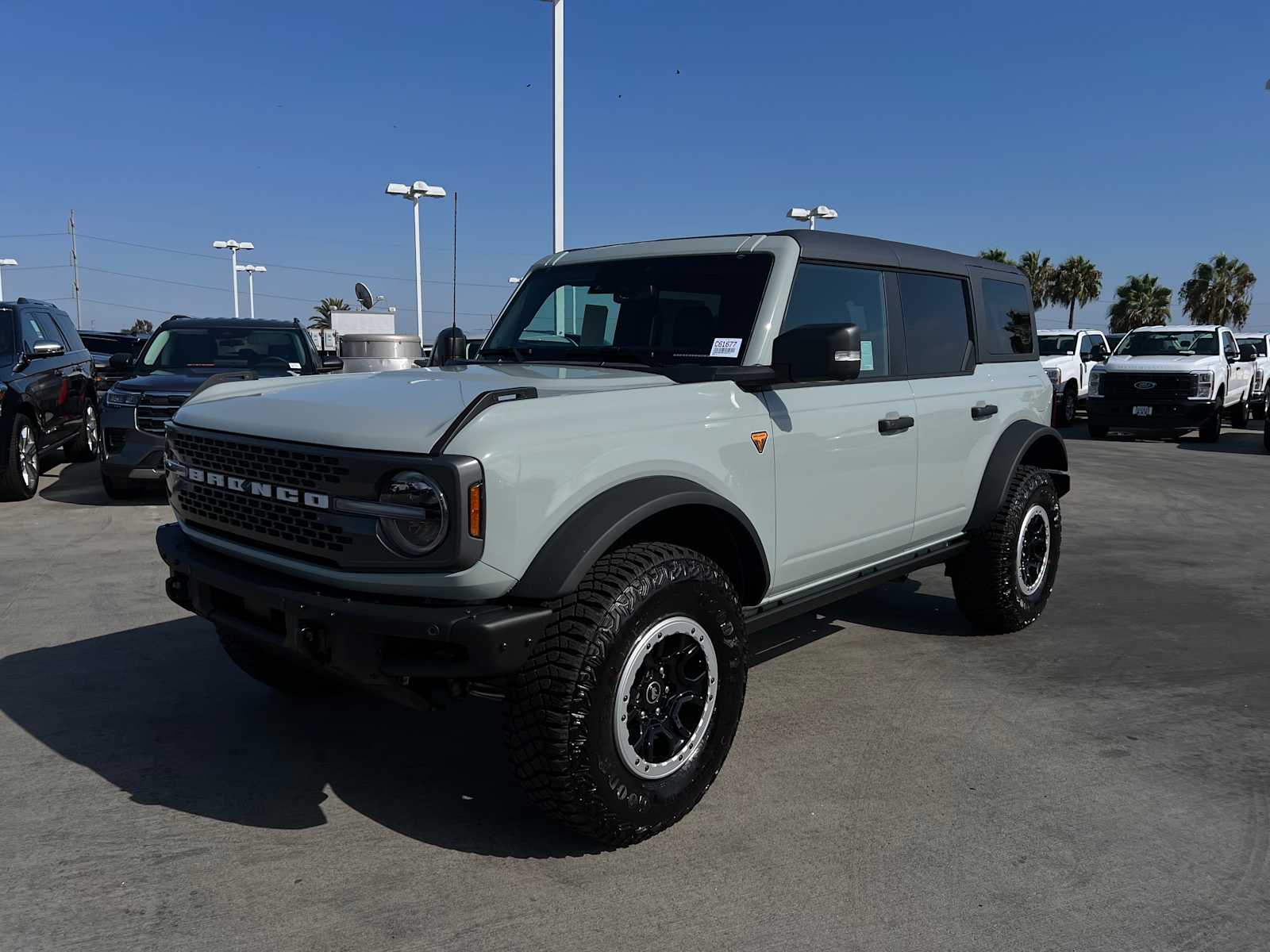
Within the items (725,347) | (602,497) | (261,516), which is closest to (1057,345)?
(725,347)

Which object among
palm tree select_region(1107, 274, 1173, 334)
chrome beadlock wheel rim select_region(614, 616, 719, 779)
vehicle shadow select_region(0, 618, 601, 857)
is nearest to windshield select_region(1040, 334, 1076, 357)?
vehicle shadow select_region(0, 618, 601, 857)

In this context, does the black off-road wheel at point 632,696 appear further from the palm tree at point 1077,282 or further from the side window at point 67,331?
the palm tree at point 1077,282

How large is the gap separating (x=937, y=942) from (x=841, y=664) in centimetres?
241

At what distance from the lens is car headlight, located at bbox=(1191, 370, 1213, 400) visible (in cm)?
1712

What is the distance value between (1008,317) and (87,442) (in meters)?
11.2

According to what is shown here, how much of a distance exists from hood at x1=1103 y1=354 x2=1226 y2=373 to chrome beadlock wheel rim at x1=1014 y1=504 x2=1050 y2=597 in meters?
13.6

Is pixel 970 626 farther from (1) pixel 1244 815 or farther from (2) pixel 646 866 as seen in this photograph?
(2) pixel 646 866

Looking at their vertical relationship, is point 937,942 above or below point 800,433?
below

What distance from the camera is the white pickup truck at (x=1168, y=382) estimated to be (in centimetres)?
1723

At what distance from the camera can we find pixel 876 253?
4629 millimetres

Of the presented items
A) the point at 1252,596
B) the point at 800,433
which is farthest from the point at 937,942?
the point at 1252,596

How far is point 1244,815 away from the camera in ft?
11.3

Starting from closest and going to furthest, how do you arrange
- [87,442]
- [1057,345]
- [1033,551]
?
[1033,551]
[87,442]
[1057,345]

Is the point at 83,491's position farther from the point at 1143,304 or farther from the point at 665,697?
the point at 1143,304
